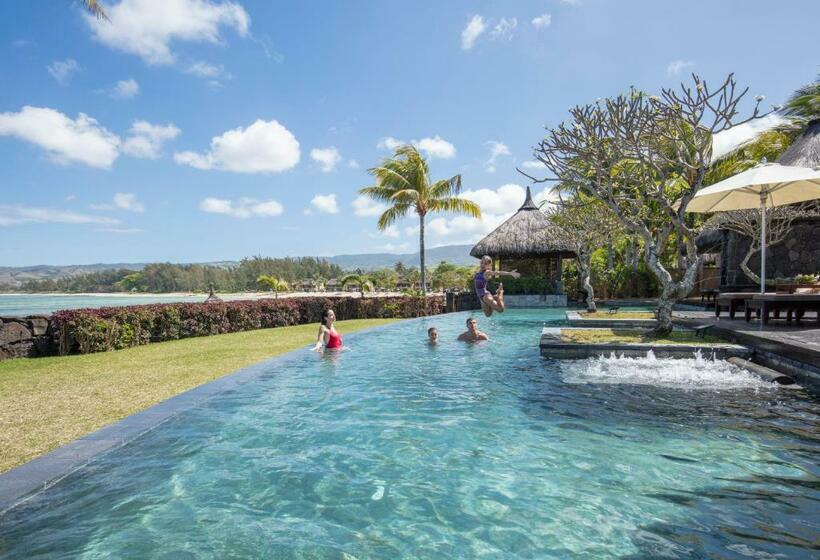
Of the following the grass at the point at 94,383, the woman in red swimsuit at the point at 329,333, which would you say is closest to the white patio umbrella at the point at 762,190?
the woman in red swimsuit at the point at 329,333

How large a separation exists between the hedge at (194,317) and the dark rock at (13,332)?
509 mm

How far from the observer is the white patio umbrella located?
872 centimetres

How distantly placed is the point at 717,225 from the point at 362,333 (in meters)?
15.3

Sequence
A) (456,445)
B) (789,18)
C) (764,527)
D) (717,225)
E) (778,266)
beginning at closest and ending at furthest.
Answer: (764,527)
(456,445)
(789,18)
(778,266)
(717,225)

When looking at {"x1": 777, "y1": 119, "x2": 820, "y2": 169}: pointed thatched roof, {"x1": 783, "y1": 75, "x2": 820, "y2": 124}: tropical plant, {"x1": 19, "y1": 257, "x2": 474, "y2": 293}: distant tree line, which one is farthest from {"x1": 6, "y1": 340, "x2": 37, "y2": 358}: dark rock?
{"x1": 19, "y1": 257, "x2": 474, "y2": 293}: distant tree line

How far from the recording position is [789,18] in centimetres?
1261

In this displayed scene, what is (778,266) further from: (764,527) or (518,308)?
(764,527)

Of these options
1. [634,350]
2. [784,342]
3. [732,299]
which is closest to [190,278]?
[732,299]

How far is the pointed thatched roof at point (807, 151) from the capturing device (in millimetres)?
15742

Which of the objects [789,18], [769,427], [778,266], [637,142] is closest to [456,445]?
[769,427]

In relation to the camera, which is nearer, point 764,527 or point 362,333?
point 764,527

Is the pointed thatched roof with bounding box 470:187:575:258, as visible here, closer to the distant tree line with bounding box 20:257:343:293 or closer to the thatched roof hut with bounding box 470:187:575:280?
the thatched roof hut with bounding box 470:187:575:280

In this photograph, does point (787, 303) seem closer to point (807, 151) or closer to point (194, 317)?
point (807, 151)

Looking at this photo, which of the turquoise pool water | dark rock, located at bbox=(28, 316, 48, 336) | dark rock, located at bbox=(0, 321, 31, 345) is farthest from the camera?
dark rock, located at bbox=(28, 316, 48, 336)
